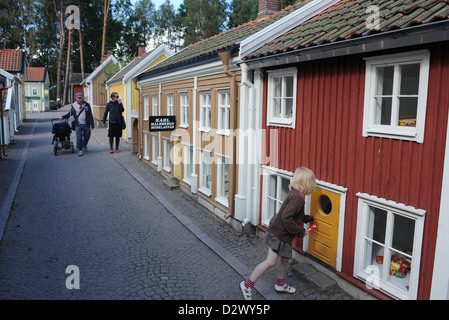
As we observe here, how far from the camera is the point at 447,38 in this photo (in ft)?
13.0

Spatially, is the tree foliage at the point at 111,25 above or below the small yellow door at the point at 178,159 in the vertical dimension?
above

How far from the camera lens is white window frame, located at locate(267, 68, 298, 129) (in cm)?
671

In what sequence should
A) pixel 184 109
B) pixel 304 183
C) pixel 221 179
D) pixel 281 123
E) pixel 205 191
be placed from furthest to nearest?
1. pixel 184 109
2. pixel 205 191
3. pixel 221 179
4. pixel 281 123
5. pixel 304 183

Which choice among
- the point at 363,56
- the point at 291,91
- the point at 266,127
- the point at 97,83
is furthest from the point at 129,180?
the point at 97,83

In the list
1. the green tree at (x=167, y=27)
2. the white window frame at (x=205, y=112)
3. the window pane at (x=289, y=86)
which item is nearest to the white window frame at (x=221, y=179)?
the white window frame at (x=205, y=112)

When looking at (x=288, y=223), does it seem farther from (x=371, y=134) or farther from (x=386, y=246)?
(x=371, y=134)

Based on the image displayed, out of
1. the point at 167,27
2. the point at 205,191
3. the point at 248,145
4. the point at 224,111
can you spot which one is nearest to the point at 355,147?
the point at 248,145

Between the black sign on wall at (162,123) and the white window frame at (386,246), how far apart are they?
739 centimetres

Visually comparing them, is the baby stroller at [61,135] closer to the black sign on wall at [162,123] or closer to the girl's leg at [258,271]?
the black sign on wall at [162,123]

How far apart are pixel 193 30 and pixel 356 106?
45254 mm

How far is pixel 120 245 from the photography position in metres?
7.30

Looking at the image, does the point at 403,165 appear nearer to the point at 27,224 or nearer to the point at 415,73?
the point at 415,73

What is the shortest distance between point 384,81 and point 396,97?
0.43 metres

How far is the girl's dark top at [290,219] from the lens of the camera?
5004 mm
